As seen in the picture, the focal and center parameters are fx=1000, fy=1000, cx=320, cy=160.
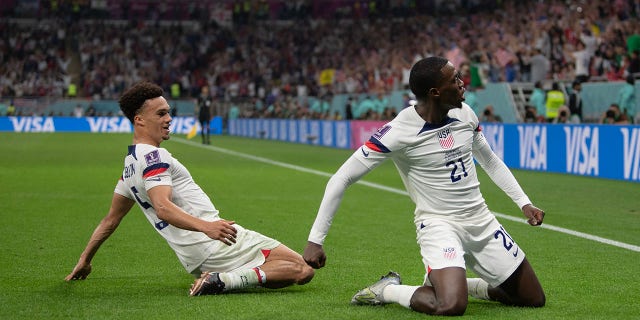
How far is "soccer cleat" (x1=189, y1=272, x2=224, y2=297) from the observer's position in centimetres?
673

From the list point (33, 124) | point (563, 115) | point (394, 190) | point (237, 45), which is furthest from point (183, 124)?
point (394, 190)

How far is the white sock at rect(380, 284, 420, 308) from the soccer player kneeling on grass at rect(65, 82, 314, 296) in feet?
2.86

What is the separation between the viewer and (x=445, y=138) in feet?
20.8

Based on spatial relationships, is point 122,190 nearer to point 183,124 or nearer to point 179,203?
point 179,203

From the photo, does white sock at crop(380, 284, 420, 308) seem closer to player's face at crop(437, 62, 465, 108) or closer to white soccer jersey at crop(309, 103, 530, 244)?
white soccer jersey at crop(309, 103, 530, 244)

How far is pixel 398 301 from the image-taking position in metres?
6.31

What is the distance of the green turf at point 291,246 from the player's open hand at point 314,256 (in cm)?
47

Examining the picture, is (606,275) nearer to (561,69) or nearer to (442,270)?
(442,270)

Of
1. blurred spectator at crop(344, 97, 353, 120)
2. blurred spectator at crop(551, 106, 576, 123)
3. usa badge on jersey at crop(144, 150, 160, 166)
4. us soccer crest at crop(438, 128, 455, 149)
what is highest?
us soccer crest at crop(438, 128, 455, 149)

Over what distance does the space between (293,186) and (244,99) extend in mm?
37075

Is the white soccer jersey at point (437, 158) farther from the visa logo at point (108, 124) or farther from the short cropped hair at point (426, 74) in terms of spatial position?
the visa logo at point (108, 124)

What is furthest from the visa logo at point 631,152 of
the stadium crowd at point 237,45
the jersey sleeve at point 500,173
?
the stadium crowd at point 237,45

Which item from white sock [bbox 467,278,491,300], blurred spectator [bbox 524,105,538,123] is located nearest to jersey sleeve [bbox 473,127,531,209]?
white sock [bbox 467,278,491,300]

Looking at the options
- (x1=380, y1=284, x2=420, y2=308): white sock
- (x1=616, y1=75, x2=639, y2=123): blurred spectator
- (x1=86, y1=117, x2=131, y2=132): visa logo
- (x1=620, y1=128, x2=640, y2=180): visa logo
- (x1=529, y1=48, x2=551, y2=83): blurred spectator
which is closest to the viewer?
(x1=380, y1=284, x2=420, y2=308): white sock
